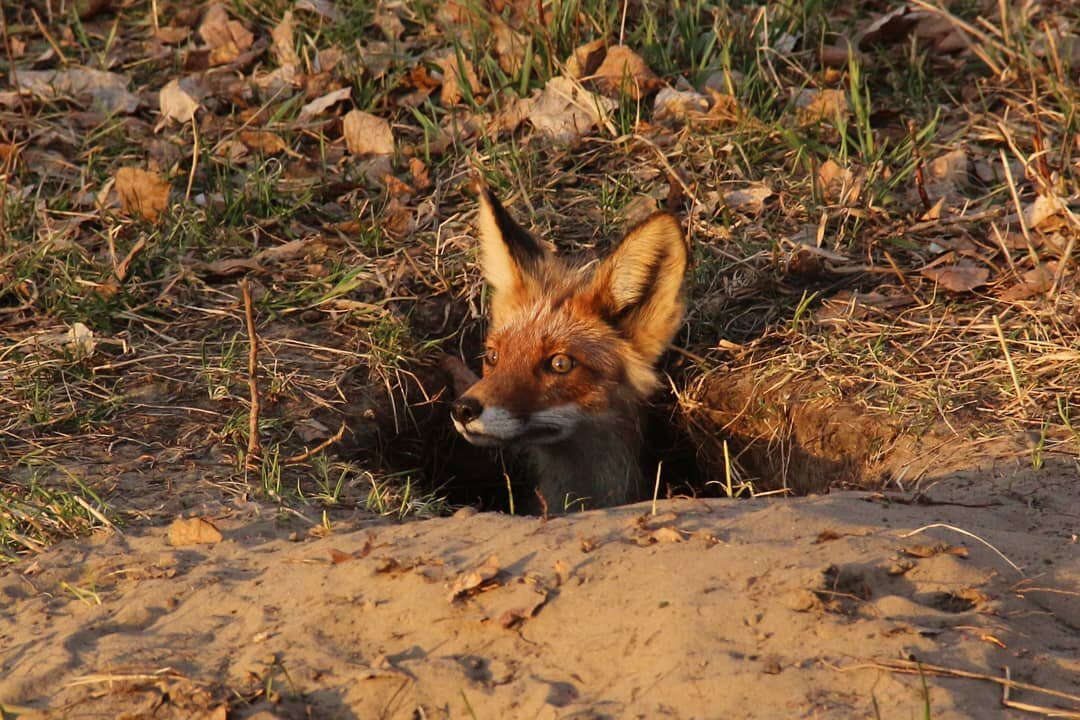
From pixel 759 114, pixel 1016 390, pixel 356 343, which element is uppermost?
pixel 759 114

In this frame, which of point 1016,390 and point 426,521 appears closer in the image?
point 426,521

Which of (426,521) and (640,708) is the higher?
(640,708)

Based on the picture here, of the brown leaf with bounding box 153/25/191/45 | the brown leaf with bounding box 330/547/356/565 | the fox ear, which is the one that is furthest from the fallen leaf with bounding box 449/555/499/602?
the brown leaf with bounding box 153/25/191/45

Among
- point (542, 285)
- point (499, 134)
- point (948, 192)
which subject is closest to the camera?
point (542, 285)

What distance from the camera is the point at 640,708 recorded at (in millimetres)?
2852

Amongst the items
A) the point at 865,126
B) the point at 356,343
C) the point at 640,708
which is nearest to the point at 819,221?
the point at 865,126

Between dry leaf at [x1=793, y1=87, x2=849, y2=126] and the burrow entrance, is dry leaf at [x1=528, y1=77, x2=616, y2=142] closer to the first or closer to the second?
dry leaf at [x1=793, y1=87, x2=849, y2=126]

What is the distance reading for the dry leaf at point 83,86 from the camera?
705 cm

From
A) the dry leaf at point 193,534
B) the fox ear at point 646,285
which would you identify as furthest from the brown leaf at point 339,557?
the fox ear at point 646,285

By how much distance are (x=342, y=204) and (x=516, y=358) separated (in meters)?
1.71

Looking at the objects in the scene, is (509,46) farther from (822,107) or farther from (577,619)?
(577,619)

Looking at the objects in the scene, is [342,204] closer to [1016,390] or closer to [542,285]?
[542,285]

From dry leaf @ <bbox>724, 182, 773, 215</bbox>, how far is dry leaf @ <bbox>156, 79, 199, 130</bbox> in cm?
316

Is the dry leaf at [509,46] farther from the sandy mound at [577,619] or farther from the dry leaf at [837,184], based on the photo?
the sandy mound at [577,619]
